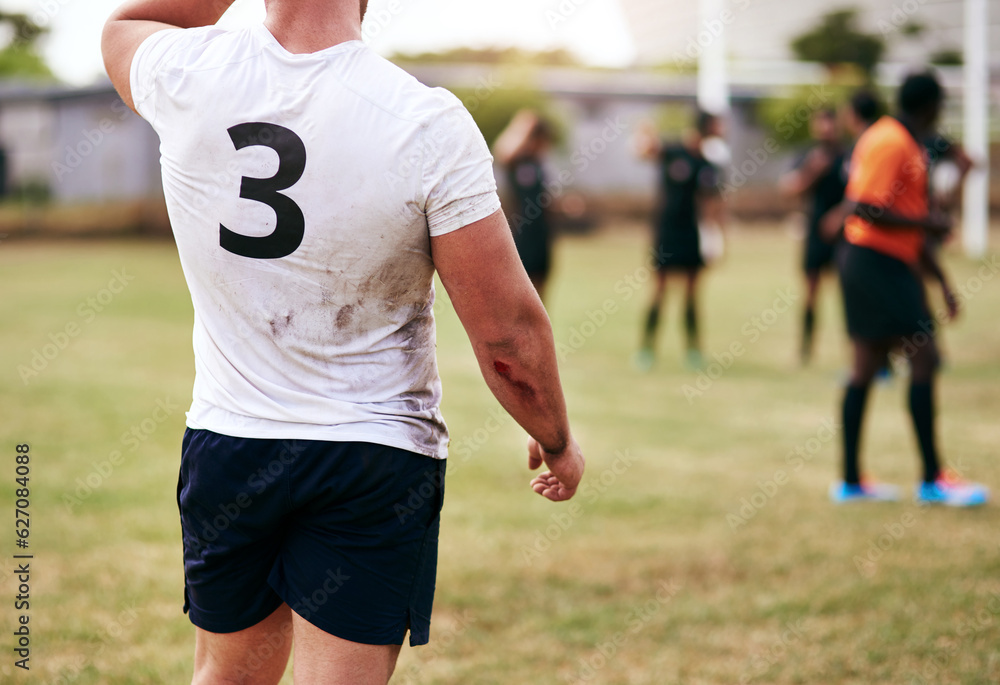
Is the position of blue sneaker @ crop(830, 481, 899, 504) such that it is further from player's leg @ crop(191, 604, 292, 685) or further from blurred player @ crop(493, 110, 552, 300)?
player's leg @ crop(191, 604, 292, 685)

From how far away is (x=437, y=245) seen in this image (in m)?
1.52

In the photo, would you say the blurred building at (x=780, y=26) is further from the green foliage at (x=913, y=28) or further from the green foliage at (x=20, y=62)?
the green foliage at (x=20, y=62)

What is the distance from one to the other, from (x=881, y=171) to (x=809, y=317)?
14.5ft

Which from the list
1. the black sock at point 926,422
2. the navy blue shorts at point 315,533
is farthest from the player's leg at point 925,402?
the navy blue shorts at point 315,533

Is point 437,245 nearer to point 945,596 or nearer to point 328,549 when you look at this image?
point 328,549

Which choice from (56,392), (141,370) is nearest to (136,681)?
(56,392)

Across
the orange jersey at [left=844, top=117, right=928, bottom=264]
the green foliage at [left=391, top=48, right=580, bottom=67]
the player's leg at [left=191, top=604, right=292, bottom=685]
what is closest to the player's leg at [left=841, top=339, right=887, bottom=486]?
the orange jersey at [left=844, top=117, right=928, bottom=264]

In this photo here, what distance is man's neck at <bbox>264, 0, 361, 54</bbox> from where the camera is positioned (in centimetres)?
151

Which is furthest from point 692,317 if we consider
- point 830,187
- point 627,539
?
point 627,539

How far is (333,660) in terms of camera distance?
5.15 ft

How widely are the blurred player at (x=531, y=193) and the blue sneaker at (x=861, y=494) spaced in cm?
322

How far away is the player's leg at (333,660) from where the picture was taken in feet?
5.14

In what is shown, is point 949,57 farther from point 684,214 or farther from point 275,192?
point 275,192

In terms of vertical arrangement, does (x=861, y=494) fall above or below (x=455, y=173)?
below
